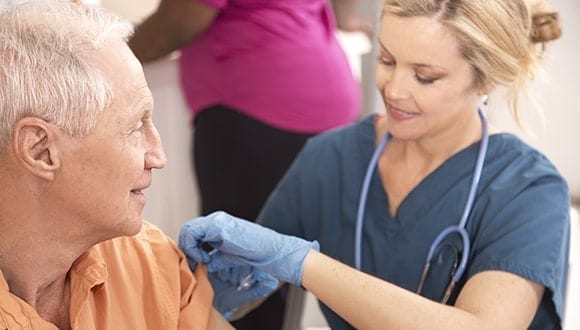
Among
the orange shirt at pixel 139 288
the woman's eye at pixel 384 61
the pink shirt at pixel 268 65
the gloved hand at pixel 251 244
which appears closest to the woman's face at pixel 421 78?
the woman's eye at pixel 384 61

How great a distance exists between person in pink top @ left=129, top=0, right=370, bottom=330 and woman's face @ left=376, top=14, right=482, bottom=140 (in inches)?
21.6

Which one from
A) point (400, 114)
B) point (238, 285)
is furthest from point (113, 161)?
point (400, 114)

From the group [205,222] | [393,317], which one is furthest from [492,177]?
[205,222]

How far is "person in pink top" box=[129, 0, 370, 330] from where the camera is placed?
7.12 ft

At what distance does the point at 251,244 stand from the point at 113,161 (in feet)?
1.00

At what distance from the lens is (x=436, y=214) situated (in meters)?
1.69

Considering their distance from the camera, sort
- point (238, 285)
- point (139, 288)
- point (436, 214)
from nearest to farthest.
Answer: point (139, 288) → point (238, 285) → point (436, 214)

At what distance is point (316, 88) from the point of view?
225cm

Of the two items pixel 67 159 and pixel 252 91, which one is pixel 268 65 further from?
pixel 67 159

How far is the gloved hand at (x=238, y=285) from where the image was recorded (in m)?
1.58

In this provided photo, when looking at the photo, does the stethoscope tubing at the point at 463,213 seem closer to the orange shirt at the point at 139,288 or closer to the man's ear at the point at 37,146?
the orange shirt at the point at 139,288

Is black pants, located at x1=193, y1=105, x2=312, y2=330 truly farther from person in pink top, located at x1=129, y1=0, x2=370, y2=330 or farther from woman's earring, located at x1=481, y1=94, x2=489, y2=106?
woman's earring, located at x1=481, y1=94, x2=489, y2=106

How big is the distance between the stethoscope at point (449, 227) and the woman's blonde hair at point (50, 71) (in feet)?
2.10

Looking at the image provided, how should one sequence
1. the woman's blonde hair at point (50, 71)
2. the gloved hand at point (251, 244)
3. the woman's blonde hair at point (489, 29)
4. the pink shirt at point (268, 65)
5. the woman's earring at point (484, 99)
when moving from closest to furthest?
1. the woman's blonde hair at point (50, 71)
2. the gloved hand at point (251, 244)
3. the woman's blonde hair at point (489, 29)
4. the woman's earring at point (484, 99)
5. the pink shirt at point (268, 65)
